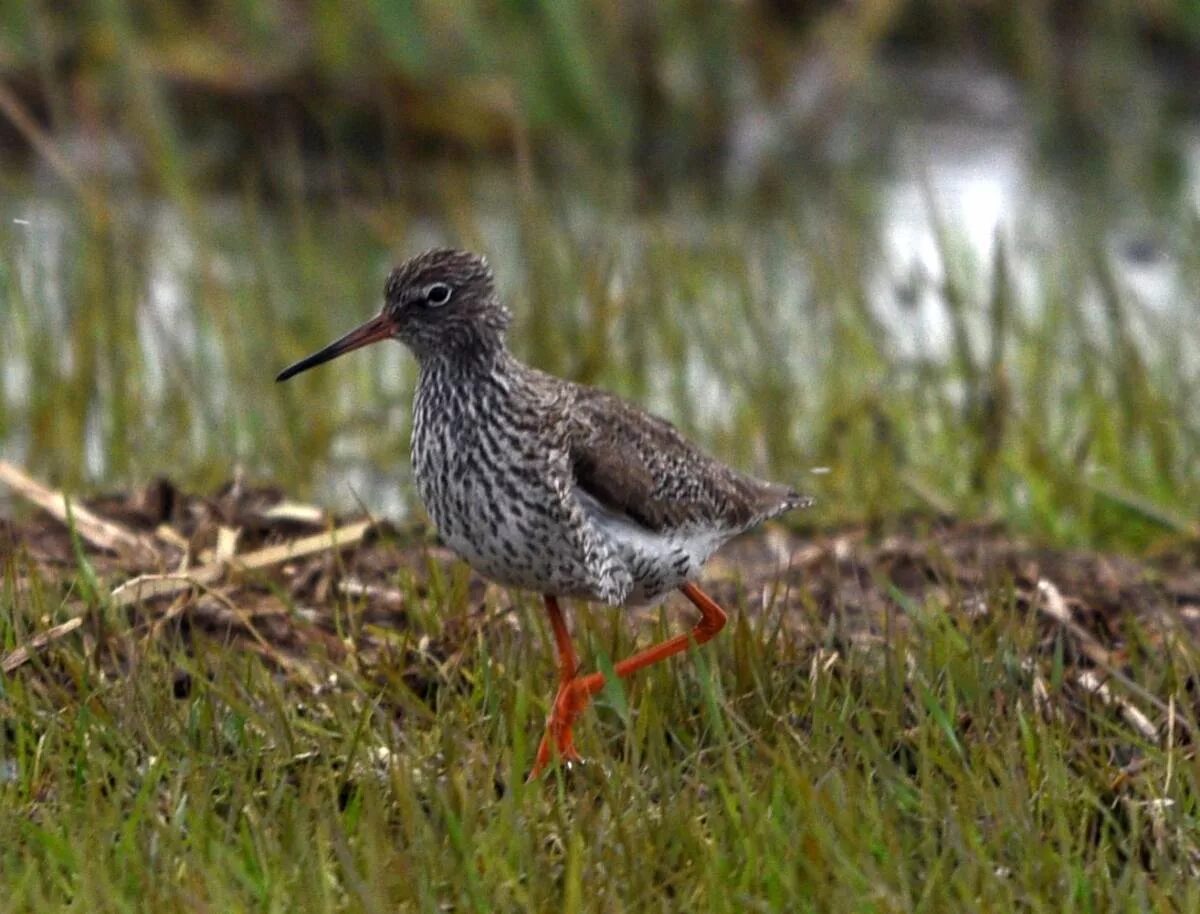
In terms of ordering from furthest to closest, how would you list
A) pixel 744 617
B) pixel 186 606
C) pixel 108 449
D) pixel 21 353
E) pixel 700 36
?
pixel 700 36 → pixel 21 353 → pixel 108 449 → pixel 186 606 → pixel 744 617

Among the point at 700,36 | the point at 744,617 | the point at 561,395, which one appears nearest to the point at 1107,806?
the point at 744,617

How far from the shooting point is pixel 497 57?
11766mm

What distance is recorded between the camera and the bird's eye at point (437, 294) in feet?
17.1

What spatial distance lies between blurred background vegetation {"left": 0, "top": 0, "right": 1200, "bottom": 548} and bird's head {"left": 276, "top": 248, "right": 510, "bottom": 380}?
62.3 inches

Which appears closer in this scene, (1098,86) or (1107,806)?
(1107,806)

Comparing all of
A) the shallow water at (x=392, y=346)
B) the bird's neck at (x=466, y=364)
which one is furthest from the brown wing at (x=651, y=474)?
the shallow water at (x=392, y=346)

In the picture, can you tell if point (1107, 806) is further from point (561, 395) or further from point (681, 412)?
point (681, 412)

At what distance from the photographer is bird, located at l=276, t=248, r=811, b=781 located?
482 centimetres

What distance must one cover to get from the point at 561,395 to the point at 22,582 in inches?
56.1

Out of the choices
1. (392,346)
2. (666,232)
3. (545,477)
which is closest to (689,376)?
(666,232)

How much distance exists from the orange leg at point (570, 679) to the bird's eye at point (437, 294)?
0.77 meters

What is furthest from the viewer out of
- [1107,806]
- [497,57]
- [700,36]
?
[700,36]

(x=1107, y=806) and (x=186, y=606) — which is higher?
(x=186, y=606)

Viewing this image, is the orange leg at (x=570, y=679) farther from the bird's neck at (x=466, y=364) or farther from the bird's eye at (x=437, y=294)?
the bird's eye at (x=437, y=294)
